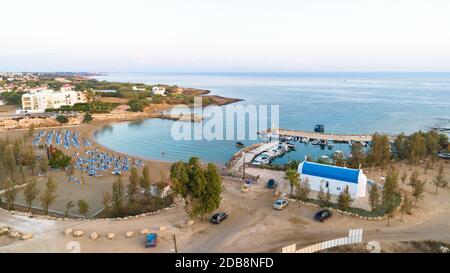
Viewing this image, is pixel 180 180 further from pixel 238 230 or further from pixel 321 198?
pixel 321 198

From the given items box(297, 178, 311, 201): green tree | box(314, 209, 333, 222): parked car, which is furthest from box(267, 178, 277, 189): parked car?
box(314, 209, 333, 222): parked car

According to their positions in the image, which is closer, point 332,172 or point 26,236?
point 26,236

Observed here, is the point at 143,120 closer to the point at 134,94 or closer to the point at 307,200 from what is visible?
the point at 134,94

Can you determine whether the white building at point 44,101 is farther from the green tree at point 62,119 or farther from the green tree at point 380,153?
the green tree at point 380,153

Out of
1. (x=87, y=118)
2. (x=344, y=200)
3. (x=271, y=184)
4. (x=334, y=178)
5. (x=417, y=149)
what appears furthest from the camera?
(x=87, y=118)

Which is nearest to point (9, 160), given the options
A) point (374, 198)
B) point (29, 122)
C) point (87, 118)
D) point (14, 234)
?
point (14, 234)

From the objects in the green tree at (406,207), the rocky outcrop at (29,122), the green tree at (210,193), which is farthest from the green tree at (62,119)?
the green tree at (406,207)
